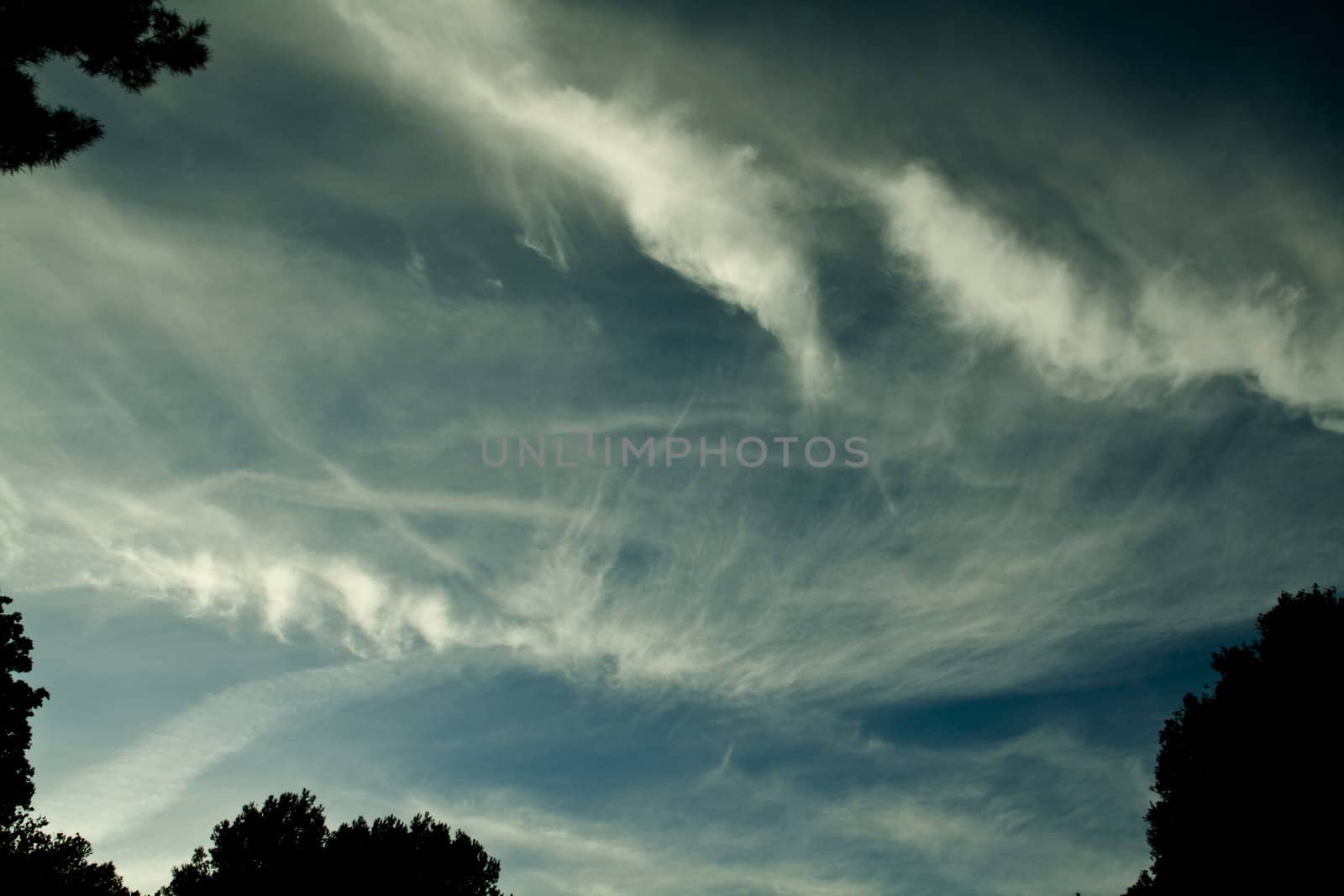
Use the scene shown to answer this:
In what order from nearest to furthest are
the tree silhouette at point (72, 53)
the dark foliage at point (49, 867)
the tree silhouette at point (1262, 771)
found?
the tree silhouette at point (72, 53) < the tree silhouette at point (1262, 771) < the dark foliage at point (49, 867)

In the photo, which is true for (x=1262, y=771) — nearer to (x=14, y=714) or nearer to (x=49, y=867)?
(x=14, y=714)

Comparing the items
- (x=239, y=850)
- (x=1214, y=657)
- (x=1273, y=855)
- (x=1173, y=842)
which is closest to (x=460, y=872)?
(x=239, y=850)

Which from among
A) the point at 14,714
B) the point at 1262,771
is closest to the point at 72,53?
the point at 14,714

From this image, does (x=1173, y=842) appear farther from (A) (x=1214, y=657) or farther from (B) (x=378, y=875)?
(B) (x=378, y=875)

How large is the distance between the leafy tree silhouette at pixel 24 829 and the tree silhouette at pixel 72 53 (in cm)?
2014

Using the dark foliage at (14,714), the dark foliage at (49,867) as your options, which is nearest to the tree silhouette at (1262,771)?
the dark foliage at (14,714)

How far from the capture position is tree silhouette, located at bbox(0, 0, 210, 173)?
27.8 ft

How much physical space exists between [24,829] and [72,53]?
3750cm

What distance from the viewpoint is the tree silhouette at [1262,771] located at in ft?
55.4

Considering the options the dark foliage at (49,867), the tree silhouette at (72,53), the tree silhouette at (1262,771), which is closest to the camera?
the tree silhouette at (72,53)

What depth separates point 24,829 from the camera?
91.2 feet

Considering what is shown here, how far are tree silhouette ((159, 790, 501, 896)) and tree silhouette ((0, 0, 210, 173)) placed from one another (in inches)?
1370

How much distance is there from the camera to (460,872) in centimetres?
3216

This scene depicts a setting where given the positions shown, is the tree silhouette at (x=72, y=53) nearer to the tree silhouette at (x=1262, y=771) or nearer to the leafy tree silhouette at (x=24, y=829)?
the leafy tree silhouette at (x=24, y=829)
